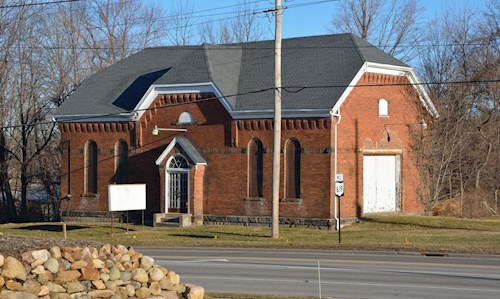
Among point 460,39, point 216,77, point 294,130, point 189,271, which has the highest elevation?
point 460,39

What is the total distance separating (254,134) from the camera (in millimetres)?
40531

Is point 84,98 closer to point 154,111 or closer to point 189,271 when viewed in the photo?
point 154,111

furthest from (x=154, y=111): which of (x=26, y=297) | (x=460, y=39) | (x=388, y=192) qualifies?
(x=26, y=297)

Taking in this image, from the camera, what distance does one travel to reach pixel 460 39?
61.4 m

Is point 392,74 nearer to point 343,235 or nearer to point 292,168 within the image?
point 292,168

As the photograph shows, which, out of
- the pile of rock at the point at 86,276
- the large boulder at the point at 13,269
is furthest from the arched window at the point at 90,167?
the large boulder at the point at 13,269

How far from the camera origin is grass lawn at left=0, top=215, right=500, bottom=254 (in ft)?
98.3

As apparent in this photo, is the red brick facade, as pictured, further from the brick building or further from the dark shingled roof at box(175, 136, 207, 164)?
the dark shingled roof at box(175, 136, 207, 164)

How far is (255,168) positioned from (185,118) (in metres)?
4.61

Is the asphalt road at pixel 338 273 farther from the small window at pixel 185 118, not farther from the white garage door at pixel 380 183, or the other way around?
the small window at pixel 185 118

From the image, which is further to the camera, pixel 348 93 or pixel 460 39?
pixel 460 39

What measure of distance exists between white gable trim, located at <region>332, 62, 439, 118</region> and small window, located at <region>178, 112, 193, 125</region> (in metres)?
7.91

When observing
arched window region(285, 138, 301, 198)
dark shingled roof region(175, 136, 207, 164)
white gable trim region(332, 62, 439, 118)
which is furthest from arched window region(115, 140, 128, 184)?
white gable trim region(332, 62, 439, 118)

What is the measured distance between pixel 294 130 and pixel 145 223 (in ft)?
31.1
